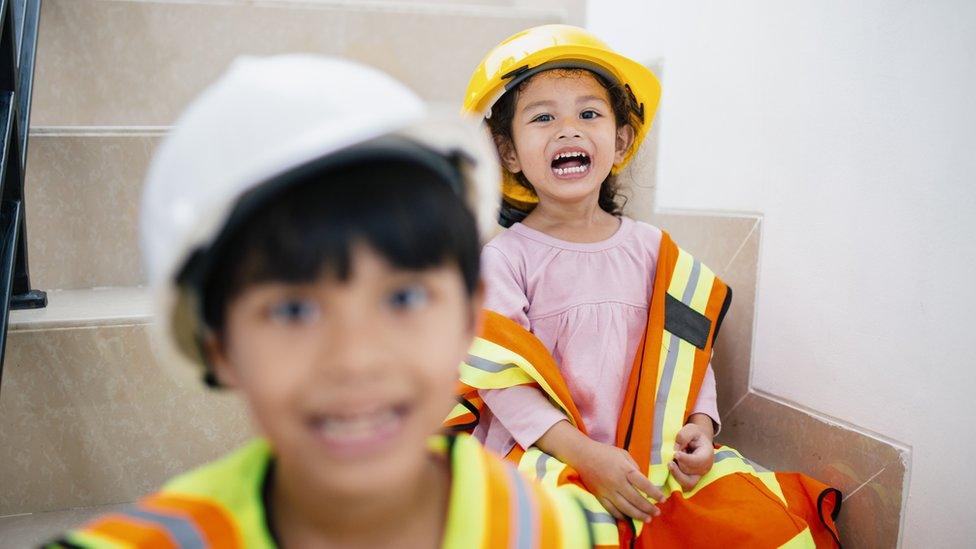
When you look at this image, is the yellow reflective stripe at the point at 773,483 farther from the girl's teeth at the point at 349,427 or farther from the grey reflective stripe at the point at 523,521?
the girl's teeth at the point at 349,427

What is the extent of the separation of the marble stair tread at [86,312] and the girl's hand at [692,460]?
83 cm

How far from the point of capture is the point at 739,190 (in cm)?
134

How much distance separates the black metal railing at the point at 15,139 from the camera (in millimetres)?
1197

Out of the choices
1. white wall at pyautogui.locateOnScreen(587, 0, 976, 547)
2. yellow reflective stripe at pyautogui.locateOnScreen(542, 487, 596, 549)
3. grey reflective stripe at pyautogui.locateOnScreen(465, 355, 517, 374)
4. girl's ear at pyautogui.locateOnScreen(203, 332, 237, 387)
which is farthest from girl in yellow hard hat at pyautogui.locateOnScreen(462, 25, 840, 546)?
girl's ear at pyautogui.locateOnScreen(203, 332, 237, 387)

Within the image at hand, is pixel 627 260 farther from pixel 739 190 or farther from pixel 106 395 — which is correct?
pixel 106 395

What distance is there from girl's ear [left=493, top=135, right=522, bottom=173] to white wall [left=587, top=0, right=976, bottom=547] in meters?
0.36

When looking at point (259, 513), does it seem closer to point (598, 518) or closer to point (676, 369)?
point (598, 518)

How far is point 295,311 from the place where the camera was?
498 mm

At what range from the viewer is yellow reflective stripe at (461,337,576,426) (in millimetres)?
1111

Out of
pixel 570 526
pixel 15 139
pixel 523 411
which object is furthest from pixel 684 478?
pixel 15 139

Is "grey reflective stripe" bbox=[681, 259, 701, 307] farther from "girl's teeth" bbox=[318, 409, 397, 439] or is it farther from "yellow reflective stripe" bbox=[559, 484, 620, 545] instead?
"girl's teeth" bbox=[318, 409, 397, 439]

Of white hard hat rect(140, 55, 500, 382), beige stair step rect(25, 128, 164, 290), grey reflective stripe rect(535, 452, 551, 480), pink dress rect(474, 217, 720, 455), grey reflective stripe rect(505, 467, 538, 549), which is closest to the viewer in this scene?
white hard hat rect(140, 55, 500, 382)

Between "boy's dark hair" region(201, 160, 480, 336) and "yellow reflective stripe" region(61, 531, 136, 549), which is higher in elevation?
"boy's dark hair" region(201, 160, 480, 336)

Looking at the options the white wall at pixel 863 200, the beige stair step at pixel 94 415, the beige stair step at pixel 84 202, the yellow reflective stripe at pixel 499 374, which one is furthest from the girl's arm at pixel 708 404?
the beige stair step at pixel 84 202
